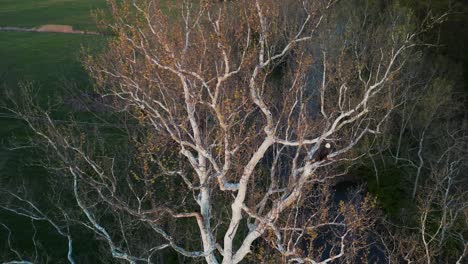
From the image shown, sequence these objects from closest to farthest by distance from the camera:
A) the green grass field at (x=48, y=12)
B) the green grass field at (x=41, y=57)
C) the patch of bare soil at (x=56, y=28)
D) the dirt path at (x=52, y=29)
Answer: the green grass field at (x=41, y=57)
the dirt path at (x=52, y=29)
the patch of bare soil at (x=56, y=28)
the green grass field at (x=48, y=12)

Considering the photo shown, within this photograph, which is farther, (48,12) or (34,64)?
(48,12)

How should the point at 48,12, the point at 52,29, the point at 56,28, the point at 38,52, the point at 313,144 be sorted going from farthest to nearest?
the point at 48,12
the point at 56,28
the point at 52,29
the point at 38,52
the point at 313,144

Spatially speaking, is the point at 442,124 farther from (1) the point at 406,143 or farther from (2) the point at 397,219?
(2) the point at 397,219

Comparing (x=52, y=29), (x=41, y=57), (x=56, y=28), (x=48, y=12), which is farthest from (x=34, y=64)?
(x=48, y=12)

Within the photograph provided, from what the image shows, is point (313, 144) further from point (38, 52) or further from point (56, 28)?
point (56, 28)

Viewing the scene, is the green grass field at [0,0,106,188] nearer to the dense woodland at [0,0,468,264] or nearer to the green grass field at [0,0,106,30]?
the green grass field at [0,0,106,30]

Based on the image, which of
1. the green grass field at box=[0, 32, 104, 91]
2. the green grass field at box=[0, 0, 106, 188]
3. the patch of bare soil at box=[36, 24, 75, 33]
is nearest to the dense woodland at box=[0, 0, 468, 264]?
the green grass field at box=[0, 0, 106, 188]

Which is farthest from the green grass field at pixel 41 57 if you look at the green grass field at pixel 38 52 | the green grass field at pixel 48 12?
the green grass field at pixel 48 12

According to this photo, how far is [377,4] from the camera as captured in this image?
108ft

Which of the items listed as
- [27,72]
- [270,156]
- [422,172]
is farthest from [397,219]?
[27,72]

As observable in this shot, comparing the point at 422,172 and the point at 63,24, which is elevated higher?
the point at 63,24

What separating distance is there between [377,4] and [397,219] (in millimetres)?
16023

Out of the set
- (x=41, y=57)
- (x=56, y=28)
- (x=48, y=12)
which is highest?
(x=48, y=12)

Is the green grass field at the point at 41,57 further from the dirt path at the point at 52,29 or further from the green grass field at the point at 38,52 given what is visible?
the dirt path at the point at 52,29
